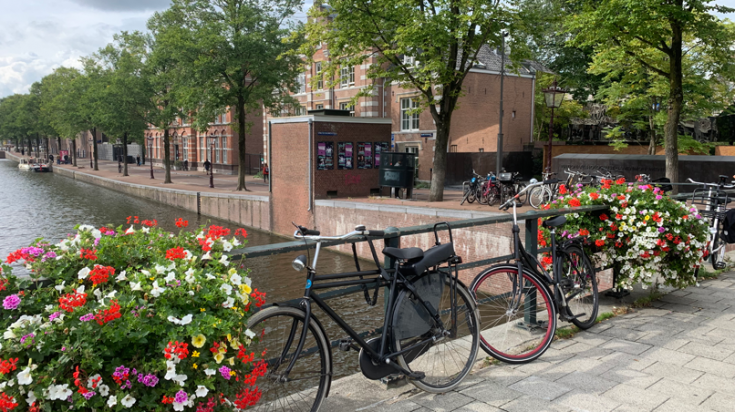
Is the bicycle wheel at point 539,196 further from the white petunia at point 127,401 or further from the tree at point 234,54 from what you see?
the white petunia at point 127,401

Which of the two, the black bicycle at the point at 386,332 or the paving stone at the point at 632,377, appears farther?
the paving stone at the point at 632,377

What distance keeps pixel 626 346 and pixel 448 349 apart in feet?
5.24

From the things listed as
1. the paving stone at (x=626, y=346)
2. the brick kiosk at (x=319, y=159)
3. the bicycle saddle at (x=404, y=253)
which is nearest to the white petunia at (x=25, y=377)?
the bicycle saddle at (x=404, y=253)

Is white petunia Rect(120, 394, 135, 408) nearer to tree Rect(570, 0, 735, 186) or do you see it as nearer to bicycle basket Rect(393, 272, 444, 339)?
bicycle basket Rect(393, 272, 444, 339)

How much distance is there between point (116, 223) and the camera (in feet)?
84.9

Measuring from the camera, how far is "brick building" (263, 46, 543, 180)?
32656mm

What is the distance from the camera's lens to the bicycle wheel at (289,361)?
2822 millimetres

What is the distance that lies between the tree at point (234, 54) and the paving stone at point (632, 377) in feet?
76.5

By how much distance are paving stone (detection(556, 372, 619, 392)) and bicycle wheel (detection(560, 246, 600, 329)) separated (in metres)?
0.91

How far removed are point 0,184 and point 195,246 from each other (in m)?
51.0

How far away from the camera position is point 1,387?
2047mm

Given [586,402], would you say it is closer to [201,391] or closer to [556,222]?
[556,222]

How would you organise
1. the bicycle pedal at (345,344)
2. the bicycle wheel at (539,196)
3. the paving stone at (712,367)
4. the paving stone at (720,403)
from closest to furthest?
1. the bicycle pedal at (345,344)
2. the paving stone at (720,403)
3. the paving stone at (712,367)
4. the bicycle wheel at (539,196)

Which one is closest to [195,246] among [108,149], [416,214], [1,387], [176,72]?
[1,387]
